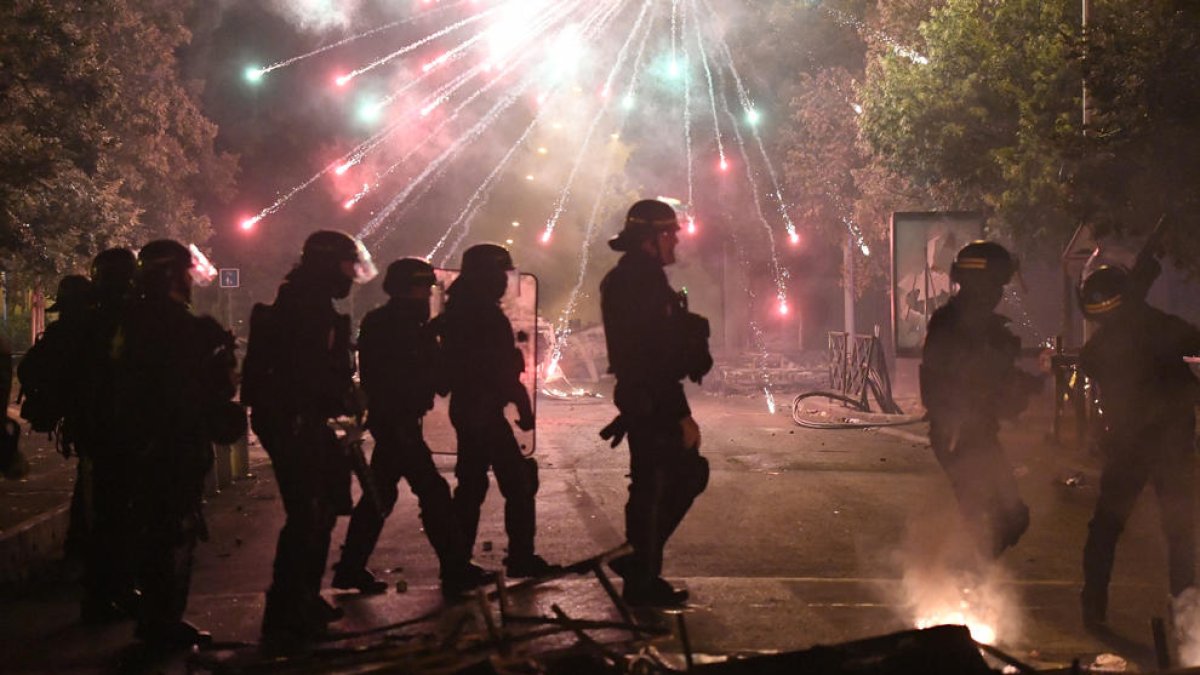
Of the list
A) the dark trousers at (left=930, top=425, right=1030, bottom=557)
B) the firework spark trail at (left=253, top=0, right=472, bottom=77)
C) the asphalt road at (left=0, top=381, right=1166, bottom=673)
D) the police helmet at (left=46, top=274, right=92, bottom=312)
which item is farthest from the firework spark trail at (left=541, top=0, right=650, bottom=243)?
the dark trousers at (left=930, top=425, right=1030, bottom=557)

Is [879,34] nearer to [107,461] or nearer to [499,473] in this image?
[499,473]

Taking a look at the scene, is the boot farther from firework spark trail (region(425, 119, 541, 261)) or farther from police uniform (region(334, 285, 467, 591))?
firework spark trail (region(425, 119, 541, 261))

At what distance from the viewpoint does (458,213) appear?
44.7 meters

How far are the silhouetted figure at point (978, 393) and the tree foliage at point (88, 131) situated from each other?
11.4 metres

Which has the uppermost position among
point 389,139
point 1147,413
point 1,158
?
point 389,139

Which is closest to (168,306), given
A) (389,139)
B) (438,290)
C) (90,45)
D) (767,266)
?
(438,290)

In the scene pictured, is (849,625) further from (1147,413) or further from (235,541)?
(235,541)

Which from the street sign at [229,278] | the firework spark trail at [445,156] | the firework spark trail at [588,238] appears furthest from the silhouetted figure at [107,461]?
the firework spark trail at [445,156]

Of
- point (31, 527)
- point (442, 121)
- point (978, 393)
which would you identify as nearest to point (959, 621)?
point (978, 393)

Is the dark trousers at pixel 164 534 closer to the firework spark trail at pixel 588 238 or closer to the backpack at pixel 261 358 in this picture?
the backpack at pixel 261 358

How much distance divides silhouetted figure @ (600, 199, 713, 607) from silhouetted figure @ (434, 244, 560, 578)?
2.65 feet

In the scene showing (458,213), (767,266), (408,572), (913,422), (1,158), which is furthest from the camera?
(458,213)

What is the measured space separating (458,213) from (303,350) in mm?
39962

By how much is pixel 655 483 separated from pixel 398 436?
141 cm
